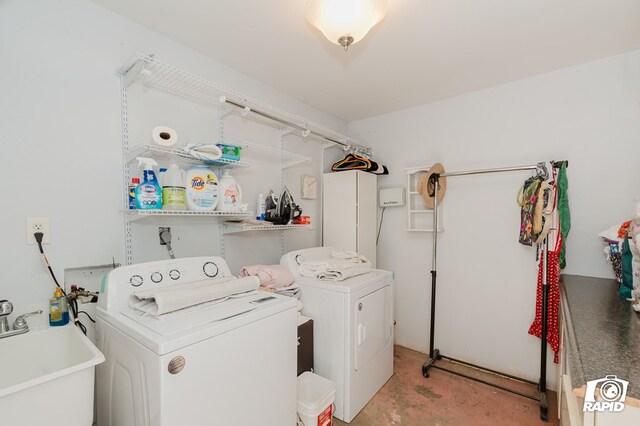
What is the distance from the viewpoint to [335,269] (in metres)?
2.12

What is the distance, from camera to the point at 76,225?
1440 mm

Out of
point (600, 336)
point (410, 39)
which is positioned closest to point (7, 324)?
point (600, 336)

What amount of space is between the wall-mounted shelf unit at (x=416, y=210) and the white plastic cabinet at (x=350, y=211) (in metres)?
0.35

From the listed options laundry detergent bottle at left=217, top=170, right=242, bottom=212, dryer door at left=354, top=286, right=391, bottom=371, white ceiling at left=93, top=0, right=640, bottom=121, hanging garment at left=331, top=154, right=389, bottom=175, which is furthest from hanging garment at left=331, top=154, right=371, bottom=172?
laundry detergent bottle at left=217, top=170, right=242, bottom=212

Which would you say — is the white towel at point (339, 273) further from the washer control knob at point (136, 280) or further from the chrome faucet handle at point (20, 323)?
the chrome faucet handle at point (20, 323)

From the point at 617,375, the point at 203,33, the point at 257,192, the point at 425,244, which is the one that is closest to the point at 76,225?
the point at 257,192

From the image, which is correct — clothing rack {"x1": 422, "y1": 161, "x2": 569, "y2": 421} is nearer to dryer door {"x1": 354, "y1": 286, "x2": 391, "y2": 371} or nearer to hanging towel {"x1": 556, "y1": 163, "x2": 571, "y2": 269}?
hanging towel {"x1": 556, "y1": 163, "x2": 571, "y2": 269}

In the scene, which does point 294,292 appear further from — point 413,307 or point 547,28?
point 547,28

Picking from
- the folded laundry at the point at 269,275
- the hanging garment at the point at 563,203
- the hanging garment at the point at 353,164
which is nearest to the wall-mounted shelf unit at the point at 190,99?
the folded laundry at the point at 269,275

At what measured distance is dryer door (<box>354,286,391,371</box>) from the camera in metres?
1.97

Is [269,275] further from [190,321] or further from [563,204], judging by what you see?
[563,204]

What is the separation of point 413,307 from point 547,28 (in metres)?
2.42
